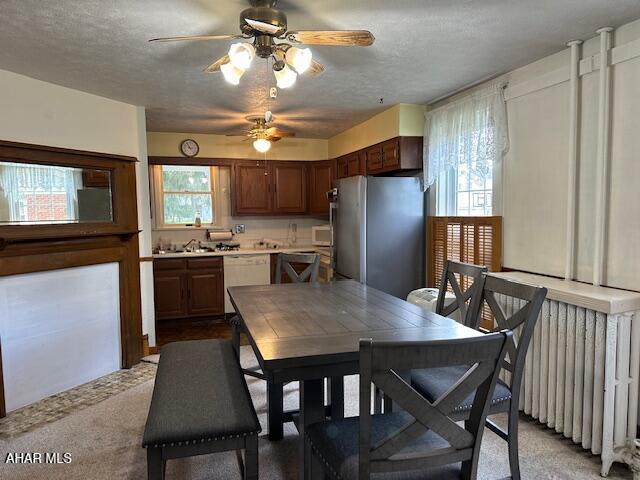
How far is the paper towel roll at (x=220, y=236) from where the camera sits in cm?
560

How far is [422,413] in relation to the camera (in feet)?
4.04

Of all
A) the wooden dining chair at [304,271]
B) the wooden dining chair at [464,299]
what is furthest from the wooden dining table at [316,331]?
the wooden dining chair at [304,271]

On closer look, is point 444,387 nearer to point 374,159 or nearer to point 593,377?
point 593,377

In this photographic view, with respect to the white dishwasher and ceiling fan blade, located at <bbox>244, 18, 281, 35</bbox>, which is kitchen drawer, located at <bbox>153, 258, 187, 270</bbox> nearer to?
the white dishwasher

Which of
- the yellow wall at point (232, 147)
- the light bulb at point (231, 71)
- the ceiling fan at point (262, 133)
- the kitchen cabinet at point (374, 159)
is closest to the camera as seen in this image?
the light bulb at point (231, 71)

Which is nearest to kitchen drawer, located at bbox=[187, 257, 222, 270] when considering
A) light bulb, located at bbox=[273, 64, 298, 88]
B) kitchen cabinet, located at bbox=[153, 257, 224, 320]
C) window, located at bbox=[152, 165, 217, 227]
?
kitchen cabinet, located at bbox=[153, 257, 224, 320]

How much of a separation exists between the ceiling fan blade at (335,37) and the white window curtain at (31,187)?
229 centimetres

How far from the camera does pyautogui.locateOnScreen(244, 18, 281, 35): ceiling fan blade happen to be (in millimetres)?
1791

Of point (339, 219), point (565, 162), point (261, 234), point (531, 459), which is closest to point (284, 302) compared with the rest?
point (531, 459)

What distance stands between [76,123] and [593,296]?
12.4 feet

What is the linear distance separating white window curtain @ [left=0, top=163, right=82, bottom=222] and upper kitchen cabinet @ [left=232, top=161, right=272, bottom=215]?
2312 mm

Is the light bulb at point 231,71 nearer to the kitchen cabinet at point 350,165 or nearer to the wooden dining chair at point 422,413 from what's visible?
the wooden dining chair at point 422,413

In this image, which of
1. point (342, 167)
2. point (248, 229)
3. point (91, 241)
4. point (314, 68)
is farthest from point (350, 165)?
point (91, 241)

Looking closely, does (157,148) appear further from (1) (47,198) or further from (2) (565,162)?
(2) (565,162)
